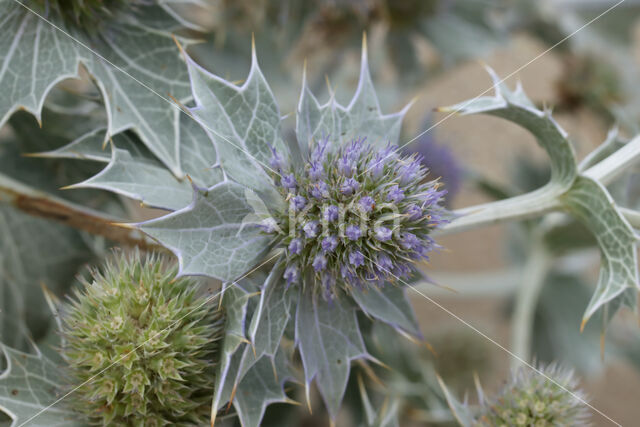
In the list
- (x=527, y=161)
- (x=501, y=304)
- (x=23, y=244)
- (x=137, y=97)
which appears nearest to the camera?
(x=137, y=97)

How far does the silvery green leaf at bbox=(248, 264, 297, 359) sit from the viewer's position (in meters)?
0.76

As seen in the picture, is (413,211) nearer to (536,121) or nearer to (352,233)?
(352,233)

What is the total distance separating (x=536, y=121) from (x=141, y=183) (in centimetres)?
64

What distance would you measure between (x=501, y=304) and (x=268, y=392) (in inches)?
59.6

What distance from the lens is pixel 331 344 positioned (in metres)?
0.84

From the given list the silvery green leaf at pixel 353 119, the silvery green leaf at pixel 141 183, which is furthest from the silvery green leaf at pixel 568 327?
the silvery green leaf at pixel 141 183

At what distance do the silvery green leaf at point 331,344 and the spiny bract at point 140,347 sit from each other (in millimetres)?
141

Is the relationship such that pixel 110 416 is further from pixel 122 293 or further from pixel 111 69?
pixel 111 69

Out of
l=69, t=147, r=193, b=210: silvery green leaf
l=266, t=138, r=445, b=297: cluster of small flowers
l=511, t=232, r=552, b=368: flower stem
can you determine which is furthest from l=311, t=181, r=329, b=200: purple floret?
l=511, t=232, r=552, b=368: flower stem

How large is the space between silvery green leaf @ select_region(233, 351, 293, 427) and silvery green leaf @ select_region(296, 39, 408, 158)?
33 cm

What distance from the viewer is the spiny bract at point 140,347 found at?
2.34 ft

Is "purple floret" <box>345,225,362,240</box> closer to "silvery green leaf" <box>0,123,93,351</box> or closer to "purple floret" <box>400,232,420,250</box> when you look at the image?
"purple floret" <box>400,232,420,250</box>

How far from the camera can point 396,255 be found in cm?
72

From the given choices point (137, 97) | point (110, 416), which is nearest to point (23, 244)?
point (137, 97)
